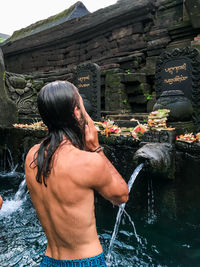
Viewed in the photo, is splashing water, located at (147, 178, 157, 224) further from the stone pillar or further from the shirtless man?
the stone pillar

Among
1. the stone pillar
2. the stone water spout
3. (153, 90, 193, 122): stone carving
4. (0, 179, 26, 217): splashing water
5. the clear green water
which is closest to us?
the clear green water

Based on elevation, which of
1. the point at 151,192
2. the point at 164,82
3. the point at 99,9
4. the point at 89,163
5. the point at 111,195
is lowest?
the point at 151,192

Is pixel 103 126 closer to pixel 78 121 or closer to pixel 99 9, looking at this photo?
pixel 78 121

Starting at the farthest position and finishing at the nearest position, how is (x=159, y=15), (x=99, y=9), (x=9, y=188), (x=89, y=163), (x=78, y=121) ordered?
(x=99, y=9)
(x=159, y=15)
(x=9, y=188)
(x=78, y=121)
(x=89, y=163)

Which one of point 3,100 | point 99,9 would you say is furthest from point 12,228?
point 99,9

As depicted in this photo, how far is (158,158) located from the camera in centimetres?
291

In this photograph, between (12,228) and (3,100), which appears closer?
(12,228)

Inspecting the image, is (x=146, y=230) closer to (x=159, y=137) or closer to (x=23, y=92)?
(x=159, y=137)

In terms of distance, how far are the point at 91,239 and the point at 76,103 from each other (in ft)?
2.33

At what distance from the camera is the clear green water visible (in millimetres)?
2695

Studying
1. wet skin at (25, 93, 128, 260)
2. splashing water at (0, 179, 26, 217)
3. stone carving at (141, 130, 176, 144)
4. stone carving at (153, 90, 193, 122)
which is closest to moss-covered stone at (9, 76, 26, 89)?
splashing water at (0, 179, 26, 217)

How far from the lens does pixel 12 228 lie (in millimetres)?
3477

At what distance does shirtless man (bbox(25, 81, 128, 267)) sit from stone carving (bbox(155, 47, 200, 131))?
147 inches

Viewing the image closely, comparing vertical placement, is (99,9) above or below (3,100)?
above
